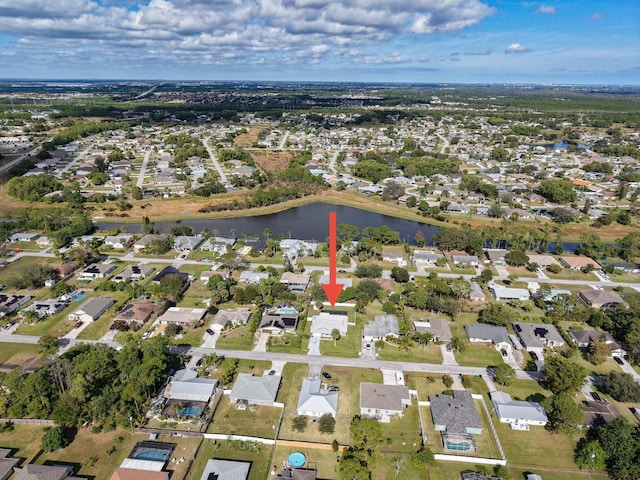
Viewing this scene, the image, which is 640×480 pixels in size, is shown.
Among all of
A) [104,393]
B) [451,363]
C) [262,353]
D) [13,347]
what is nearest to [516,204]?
[451,363]

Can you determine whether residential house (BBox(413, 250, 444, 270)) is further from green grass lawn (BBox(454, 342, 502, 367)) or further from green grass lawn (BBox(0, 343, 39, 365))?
green grass lawn (BBox(0, 343, 39, 365))

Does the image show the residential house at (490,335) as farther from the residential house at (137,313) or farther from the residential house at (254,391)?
the residential house at (137,313)

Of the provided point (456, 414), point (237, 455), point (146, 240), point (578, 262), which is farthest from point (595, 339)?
point (146, 240)

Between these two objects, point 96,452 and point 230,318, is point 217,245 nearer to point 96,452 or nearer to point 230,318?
point 230,318

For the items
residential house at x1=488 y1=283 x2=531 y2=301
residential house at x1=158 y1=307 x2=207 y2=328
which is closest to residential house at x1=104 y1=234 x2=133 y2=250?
residential house at x1=158 y1=307 x2=207 y2=328

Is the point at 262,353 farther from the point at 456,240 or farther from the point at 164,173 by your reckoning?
the point at 164,173

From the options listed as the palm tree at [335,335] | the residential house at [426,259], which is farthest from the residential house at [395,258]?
the palm tree at [335,335]
